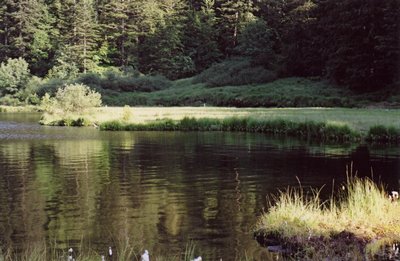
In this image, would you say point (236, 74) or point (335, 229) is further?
point (236, 74)

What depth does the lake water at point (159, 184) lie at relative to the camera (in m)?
13.4

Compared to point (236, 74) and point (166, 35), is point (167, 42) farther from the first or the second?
point (236, 74)

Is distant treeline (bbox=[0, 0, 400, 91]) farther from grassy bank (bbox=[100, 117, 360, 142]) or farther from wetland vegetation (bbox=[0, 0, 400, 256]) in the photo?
grassy bank (bbox=[100, 117, 360, 142])

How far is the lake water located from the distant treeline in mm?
44105

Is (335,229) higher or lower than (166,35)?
lower

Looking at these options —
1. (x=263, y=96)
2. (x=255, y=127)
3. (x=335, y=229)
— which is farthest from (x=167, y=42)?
(x=335, y=229)

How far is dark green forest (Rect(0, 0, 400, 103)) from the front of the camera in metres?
78.1

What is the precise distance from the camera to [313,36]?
77688mm

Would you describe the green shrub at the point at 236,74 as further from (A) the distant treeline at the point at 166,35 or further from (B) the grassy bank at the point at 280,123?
(B) the grassy bank at the point at 280,123

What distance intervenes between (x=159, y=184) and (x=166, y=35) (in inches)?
3225

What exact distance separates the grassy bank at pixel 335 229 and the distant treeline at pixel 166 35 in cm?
6192

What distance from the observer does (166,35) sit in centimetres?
10044

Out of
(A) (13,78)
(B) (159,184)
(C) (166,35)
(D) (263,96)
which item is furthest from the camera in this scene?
(C) (166,35)

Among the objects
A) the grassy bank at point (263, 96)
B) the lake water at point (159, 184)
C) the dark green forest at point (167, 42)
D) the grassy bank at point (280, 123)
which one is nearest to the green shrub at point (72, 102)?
the grassy bank at point (280, 123)
